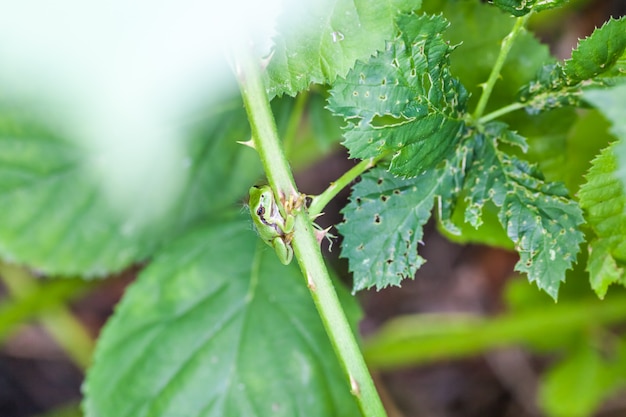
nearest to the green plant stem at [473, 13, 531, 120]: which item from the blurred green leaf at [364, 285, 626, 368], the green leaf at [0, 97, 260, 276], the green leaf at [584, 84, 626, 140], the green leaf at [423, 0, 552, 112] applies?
the green leaf at [423, 0, 552, 112]

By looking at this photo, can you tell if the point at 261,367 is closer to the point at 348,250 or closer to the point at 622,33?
the point at 348,250

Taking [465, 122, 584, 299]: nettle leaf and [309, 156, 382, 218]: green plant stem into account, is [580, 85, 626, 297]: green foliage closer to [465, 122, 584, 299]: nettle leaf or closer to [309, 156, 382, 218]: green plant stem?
[465, 122, 584, 299]: nettle leaf

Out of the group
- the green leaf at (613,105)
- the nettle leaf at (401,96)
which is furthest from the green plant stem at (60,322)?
the green leaf at (613,105)

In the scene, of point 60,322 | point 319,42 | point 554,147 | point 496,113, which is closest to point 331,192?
point 319,42

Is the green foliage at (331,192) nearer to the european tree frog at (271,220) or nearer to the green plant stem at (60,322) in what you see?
the european tree frog at (271,220)

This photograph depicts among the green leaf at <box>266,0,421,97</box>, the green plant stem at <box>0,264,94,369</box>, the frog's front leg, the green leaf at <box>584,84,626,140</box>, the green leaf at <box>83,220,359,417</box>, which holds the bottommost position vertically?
the green plant stem at <box>0,264,94,369</box>

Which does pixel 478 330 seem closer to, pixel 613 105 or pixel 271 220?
pixel 271 220
